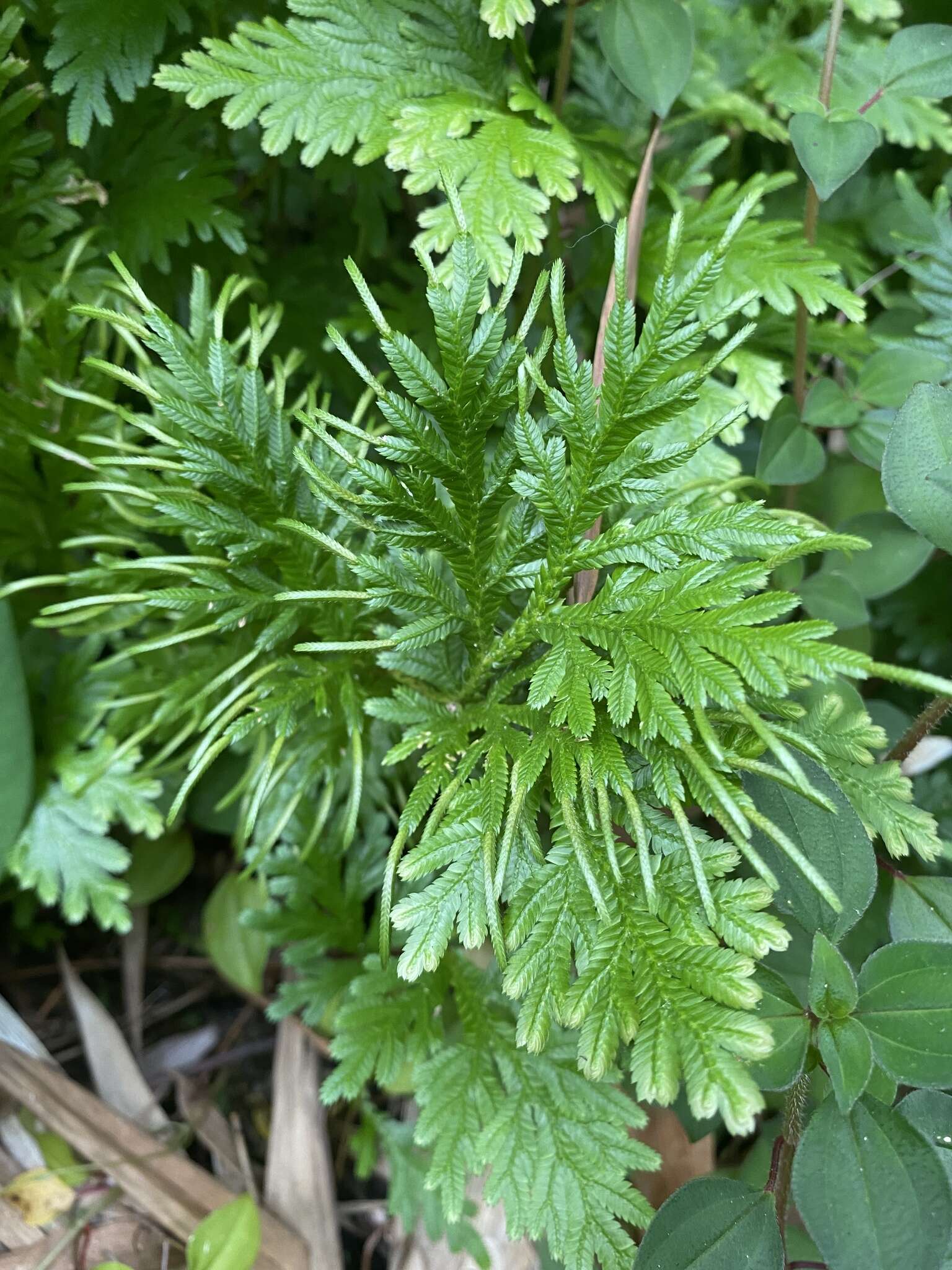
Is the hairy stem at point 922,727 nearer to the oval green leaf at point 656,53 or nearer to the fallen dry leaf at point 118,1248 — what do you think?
the oval green leaf at point 656,53

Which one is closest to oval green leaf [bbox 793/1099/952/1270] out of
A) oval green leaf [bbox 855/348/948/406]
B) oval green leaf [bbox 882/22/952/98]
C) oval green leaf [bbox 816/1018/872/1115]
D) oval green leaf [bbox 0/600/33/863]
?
oval green leaf [bbox 816/1018/872/1115]

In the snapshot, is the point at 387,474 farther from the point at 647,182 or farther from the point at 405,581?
the point at 647,182

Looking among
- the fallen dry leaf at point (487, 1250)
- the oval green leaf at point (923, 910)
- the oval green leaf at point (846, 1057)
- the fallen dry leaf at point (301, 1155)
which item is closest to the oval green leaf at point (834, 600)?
the oval green leaf at point (923, 910)

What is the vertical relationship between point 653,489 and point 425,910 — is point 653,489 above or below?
above

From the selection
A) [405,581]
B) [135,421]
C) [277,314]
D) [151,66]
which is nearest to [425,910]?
[405,581]

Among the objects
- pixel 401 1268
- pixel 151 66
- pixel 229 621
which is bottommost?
pixel 401 1268

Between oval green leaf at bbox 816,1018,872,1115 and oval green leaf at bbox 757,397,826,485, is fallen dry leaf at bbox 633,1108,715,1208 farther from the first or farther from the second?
oval green leaf at bbox 757,397,826,485

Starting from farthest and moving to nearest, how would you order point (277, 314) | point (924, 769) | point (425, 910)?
point (924, 769) < point (277, 314) < point (425, 910)
